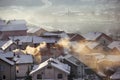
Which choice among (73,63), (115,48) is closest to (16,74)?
(73,63)

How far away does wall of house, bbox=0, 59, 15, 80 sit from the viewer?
33.1 metres

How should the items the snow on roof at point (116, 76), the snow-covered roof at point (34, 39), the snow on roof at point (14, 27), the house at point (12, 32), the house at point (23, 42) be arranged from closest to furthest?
the snow on roof at point (116, 76)
the house at point (23, 42)
the snow-covered roof at point (34, 39)
the house at point (12, 32)
the snow on roof at point (14, 27)

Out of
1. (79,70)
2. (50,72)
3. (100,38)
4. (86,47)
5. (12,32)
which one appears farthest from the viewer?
(12,32)

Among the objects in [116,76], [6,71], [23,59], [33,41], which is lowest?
[116,76]

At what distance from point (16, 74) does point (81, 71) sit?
6563 millimetres

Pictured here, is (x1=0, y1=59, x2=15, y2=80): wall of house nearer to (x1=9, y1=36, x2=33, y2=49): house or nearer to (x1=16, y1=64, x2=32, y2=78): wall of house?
(x1=16, y1=64, x2=32, y2=78): wall of house

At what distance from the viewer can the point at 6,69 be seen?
3334cm

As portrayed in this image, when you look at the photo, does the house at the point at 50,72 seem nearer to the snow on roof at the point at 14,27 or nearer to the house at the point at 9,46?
the house at the point at 9,46

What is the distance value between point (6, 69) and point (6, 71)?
0.20 meters

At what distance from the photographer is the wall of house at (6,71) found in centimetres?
3312

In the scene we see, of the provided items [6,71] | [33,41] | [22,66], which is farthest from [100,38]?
[6,71]

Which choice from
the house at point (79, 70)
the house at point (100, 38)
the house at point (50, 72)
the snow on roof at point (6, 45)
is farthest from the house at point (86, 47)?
the house at point (50, 72)

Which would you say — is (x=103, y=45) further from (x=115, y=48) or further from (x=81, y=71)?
(x=81, y=71)

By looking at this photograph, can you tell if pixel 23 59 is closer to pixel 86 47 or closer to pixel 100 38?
pixel 86 47
